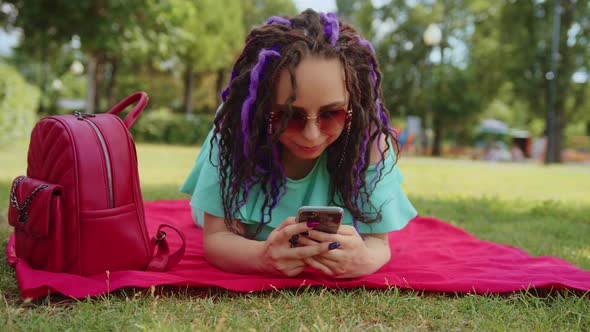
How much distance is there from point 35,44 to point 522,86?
19.1 m

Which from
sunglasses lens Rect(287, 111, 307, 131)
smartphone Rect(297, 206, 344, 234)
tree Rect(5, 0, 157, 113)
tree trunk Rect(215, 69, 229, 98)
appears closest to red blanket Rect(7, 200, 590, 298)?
smartphone Rect(297, 206, 344, 234)

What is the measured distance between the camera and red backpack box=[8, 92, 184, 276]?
198cm

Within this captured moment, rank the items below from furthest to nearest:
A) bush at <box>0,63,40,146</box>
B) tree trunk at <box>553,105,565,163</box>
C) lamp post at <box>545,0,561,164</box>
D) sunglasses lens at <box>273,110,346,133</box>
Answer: tree trunk at <box>553,105,565,163</box>
lamp post at <box>545,0,561,164</box>
bush at <box>0,63,40,146</box>
sunglasses lens at <box>273,110,346,133</box>

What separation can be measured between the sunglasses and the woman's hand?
458 millimetres

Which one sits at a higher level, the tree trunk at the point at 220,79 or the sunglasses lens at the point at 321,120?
the tree trunk at the point at 220,79

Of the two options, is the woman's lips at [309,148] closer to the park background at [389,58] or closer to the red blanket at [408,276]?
the red blanket at [408,276]

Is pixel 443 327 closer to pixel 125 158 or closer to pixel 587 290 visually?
pixel 587 290

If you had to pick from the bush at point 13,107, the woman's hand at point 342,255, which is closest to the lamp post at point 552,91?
the bush at point 13,107

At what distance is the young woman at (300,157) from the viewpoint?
2.04 m

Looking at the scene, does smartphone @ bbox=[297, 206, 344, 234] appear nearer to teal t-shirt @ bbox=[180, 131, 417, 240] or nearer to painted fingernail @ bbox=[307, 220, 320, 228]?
painted fingernail @ bbox=[307, 220, 320, 228]

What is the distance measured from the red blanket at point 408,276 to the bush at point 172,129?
678 inches

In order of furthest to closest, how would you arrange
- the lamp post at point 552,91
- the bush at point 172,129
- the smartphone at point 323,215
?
the bush at point 172,129, the lamp post at point 552,91, the smartphone at point 323,215

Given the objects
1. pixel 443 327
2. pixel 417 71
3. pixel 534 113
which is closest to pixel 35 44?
pixel 443 327

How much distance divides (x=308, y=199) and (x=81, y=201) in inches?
44.1
